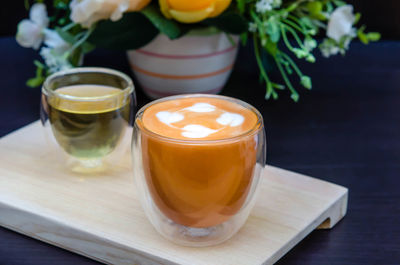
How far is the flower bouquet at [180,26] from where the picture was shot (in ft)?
2.92

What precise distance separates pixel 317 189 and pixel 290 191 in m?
0.03

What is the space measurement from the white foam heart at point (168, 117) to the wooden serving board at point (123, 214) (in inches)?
4.2

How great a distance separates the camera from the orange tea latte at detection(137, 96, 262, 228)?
63 cm

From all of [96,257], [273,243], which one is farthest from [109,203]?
[273,243]

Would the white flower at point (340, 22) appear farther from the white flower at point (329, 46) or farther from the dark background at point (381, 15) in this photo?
the dark background at point (381, 15)

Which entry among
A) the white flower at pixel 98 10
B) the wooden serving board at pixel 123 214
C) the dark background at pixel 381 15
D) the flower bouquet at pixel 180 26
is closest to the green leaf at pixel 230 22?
the flower bouquet at pixel 180 26

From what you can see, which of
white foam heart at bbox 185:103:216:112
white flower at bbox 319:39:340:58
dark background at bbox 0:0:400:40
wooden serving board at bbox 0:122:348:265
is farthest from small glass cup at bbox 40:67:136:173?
dark background at bbox 0:0:400:40

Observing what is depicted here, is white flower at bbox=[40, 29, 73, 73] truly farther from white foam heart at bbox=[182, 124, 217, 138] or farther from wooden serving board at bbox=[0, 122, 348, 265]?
white foam heart at bbox=[182, 124, 217, 138]

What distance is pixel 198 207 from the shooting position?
0.66m

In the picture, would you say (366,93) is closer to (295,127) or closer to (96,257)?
(295,127)

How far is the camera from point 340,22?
0.96 metres

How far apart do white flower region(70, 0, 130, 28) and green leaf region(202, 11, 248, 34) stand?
0.11 metres

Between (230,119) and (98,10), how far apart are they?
315mm

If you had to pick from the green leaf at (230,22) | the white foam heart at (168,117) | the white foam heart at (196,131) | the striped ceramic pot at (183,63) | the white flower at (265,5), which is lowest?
the striped ceramic pot at (183,63)
